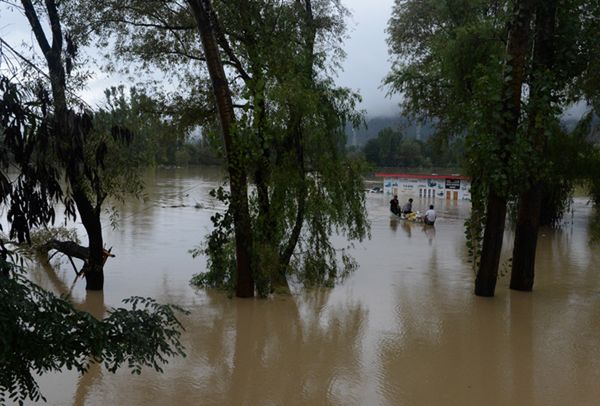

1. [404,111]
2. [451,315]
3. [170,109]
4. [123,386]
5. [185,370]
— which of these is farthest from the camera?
[404,111]

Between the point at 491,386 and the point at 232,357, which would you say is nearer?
the point at 491,386

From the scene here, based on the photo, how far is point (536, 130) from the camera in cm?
1282

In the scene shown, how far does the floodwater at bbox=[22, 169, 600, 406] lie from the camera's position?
7527 millimetres

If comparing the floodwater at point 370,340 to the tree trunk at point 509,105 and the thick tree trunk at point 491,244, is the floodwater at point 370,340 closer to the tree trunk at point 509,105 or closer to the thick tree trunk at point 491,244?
the thick tree trunk at point 491,244

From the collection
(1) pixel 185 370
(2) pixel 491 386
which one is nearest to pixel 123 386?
(1) pixel 185 370

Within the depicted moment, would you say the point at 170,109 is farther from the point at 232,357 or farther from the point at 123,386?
the point at 123,386

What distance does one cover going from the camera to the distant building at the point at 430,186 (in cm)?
4694

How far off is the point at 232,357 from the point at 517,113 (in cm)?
748

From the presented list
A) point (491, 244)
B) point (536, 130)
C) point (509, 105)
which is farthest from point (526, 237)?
point (509, 105)

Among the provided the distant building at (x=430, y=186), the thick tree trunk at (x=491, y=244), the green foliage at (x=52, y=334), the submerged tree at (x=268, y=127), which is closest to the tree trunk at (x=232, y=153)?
the submerged tree at (x=268, y=127)

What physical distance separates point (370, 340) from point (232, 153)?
466 cm

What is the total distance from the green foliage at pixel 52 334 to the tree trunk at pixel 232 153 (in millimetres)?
7985

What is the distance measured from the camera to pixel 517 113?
491 inches

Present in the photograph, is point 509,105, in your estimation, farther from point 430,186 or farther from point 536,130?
point 430,186
